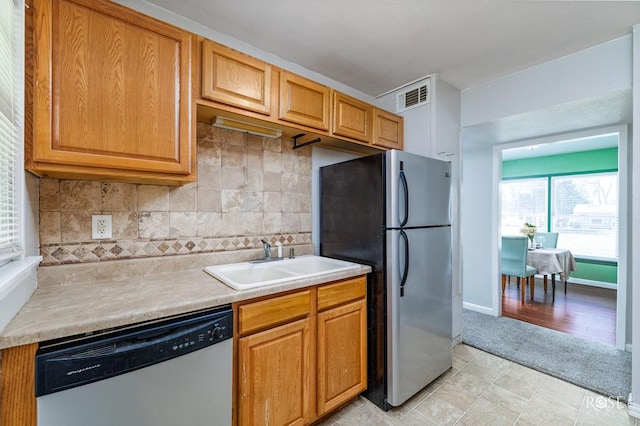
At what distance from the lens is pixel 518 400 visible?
1914mm

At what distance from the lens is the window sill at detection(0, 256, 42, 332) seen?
0.85m

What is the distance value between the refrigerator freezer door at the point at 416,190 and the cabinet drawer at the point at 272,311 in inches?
29.5

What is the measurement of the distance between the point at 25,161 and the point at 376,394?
2.26 metres

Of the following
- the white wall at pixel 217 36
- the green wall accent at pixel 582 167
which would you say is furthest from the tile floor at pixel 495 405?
the green wall accent at pixel 582 167

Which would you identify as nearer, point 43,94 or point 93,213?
point 43,94

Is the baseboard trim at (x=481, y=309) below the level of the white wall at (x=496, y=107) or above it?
below

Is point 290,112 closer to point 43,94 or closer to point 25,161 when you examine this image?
point 43,94

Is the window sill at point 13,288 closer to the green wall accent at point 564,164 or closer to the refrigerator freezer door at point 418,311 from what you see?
the refrigerator freezer door at point 418,311

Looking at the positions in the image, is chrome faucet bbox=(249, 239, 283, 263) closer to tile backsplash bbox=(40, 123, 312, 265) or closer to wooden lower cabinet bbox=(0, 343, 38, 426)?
tile backsplash bbox=(40, 123, 312, 265)

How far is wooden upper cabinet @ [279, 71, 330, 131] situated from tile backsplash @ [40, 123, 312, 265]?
15.3 inches

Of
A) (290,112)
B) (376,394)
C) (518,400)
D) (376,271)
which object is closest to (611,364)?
(518,400)

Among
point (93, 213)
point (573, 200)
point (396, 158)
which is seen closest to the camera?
point (93, 213)

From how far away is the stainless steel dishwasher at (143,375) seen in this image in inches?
36.3

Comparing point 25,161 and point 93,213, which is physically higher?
point 25,161
